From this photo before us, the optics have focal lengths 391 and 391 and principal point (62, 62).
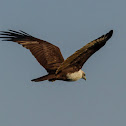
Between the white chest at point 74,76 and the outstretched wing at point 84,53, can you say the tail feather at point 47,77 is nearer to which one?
the outstretched wing at point 84,53

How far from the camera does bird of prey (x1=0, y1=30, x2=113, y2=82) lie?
32.7 feet

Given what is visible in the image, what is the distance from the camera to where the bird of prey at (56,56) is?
997 centimetres

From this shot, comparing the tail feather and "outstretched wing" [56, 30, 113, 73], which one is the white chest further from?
the tail feather

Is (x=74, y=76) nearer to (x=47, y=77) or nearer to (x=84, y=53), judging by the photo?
(x=47, y=77)

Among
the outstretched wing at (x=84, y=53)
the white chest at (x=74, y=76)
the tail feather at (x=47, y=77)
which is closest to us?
the outstretched wing at (x=84, y=53)

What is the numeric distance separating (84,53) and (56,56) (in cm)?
211

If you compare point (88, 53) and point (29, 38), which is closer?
point (88, 53)

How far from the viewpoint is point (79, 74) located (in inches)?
459

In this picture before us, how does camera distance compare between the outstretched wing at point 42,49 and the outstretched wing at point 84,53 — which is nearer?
the outstretched wing at point 84,53

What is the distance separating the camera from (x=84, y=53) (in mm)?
10297

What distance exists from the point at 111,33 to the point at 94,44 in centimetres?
53

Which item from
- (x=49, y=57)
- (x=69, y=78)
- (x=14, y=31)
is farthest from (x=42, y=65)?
(x=14, y=31)

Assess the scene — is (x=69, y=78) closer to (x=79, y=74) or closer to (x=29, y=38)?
(x=79, y=74)

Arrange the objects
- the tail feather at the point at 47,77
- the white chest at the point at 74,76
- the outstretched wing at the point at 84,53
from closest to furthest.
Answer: the outstretched wing at the point at 84,53, the tail feather at the point at 47,77, the white chest at the point at 74,76
